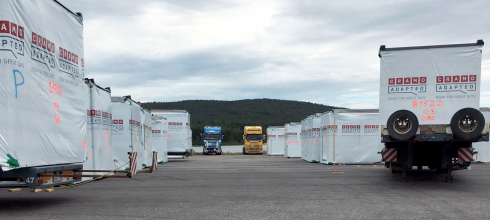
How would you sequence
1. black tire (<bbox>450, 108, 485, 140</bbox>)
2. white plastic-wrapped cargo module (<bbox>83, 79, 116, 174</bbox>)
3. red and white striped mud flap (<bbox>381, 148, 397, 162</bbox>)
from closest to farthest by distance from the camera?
black tire (<bbox>450, 108, 485, 140</bbox>)
white plastic-wrapped cargo module (<bbox>83, 79, 116, 174</bbox>)
red and white striped mud flap (<bbox>381, 148, 397, 162</bbox>)

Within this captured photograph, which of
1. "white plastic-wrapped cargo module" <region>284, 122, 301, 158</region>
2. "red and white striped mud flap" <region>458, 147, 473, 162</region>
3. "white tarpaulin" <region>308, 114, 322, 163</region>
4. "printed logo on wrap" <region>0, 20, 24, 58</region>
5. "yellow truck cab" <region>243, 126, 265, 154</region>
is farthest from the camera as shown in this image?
"yellow truck cab" <region>243, 126, 265, 154</region>

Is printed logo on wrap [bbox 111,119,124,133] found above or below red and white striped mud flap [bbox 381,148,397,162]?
above

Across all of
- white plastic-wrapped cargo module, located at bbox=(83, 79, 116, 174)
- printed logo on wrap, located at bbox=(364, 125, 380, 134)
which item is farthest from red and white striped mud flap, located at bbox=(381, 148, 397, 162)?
printed logo on wrap, located at bbox=(364, 125, 380, 134)

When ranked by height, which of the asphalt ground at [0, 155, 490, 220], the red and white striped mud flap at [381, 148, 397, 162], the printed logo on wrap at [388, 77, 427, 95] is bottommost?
the asphalt ground at [0, 155, 490, 220]

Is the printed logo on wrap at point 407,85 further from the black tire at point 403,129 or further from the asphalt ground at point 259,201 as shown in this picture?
the asphalt ground at point 259,201

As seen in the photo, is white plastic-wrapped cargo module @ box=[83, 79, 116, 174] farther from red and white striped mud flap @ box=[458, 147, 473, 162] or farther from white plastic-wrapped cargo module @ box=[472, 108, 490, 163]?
white plastic-wrapped cargo module @ box=[472, 108, 490, 163]

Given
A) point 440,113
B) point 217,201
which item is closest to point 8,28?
point 217,201

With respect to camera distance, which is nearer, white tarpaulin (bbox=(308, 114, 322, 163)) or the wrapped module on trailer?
the wrapped module on trailer

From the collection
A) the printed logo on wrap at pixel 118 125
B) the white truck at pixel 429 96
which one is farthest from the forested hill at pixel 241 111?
the white truck at pixel 429 96

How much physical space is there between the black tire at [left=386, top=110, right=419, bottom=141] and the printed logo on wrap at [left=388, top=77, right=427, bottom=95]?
3.73 feet

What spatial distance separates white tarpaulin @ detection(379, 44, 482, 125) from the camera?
1311 centimetres

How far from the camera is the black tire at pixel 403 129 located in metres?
12.5

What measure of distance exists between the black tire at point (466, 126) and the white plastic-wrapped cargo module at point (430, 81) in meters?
0.52

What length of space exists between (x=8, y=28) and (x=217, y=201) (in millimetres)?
5281
